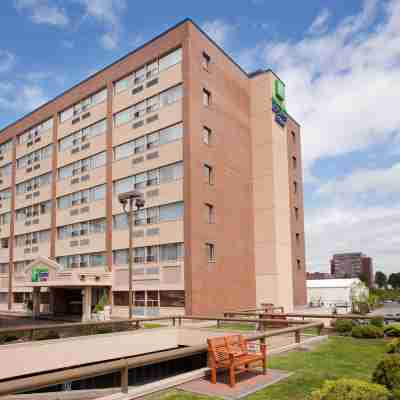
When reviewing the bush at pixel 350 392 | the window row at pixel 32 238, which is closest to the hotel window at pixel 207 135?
the window row at pixel 32 238

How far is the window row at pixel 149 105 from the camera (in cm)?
3397

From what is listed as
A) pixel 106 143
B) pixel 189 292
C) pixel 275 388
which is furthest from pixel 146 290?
pixel 275 388

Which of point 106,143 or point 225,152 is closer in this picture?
point 225,152

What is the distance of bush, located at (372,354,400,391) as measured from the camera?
23.9ft

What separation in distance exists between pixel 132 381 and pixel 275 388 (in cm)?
1542

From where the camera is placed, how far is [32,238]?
48.2 meters

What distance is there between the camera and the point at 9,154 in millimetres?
54938

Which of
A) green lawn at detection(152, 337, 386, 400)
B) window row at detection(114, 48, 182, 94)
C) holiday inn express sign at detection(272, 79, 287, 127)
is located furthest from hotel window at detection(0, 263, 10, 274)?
green lawn at detection(152, 337, 386, 400)

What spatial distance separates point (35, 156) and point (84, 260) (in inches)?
654

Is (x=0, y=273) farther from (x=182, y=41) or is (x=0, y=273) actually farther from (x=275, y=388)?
(x=275, y=388)

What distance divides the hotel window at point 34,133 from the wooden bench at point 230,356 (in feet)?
140

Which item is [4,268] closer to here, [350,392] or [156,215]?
[156,215]

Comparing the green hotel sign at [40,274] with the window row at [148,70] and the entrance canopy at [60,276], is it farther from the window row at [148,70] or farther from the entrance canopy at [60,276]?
the window row at [148,70]

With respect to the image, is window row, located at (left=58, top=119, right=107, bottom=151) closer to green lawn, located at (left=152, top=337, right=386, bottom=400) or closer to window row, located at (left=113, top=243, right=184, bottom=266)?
window row, located at (left=113, top=243, right=184, bottom=266)
